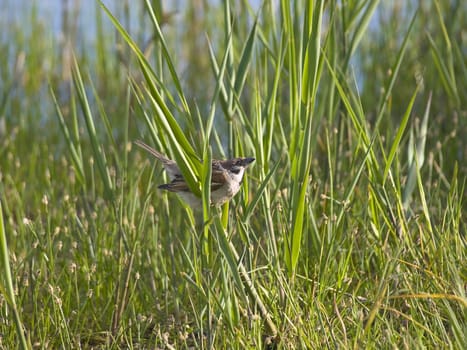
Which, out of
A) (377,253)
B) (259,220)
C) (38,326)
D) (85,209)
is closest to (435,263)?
(377,253)

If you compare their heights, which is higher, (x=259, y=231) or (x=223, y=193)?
(x=223, y=193)

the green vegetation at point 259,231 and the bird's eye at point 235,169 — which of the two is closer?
the green vegetation at point 259,231

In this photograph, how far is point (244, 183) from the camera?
269 centimetres

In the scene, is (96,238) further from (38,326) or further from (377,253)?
(377,253)

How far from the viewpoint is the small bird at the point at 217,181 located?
8.80ft

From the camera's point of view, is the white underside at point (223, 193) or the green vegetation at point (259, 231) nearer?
the green vegetation at point (259, 231)

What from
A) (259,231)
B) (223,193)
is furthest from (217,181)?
(259,231)

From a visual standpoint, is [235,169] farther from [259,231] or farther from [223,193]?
[259,231]

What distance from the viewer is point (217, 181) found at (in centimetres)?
273

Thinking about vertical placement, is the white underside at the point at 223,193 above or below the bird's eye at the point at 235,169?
below

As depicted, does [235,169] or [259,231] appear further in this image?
[259,231]

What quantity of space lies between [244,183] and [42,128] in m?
3.11

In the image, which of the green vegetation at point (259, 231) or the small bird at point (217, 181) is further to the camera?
the small bird at point (217, 181)

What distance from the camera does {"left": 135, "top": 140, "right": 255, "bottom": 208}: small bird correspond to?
2.68m
